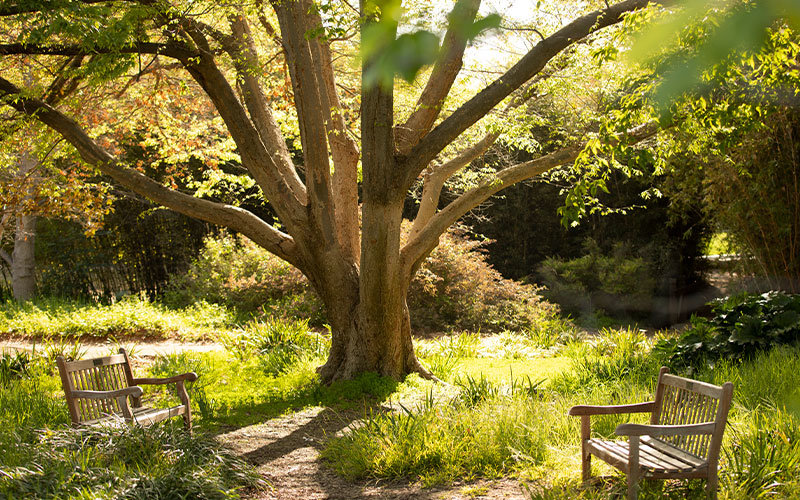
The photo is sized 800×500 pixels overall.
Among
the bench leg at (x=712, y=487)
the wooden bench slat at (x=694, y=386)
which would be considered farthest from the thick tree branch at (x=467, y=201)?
the bench leg at (x=712, y=487)

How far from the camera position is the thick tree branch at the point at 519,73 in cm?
536

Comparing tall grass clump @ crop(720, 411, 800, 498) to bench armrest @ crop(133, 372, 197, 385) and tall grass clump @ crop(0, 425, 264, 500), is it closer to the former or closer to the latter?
tall grass clump @ crop(0, 425, 264, 500)

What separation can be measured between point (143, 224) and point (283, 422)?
1000 centimetres

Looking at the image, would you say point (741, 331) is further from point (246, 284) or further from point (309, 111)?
point (246, 284)

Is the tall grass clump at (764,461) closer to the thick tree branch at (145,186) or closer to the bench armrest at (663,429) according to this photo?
the bench armrest at (663,429)

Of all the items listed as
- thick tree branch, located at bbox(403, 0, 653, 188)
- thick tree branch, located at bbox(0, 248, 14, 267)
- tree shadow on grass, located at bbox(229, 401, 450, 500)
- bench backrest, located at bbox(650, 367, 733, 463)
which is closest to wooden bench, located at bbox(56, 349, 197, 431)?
tree shadow on grass, located at bbox(229, 401, 450, 500)

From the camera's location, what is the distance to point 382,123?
18.1 ft

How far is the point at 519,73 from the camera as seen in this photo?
18.1ft

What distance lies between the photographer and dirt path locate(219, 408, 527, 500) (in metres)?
3.80

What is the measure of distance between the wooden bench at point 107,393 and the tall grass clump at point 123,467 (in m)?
0.24

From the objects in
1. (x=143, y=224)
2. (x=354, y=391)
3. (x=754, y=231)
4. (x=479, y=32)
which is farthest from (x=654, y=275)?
(x=479, y=32)

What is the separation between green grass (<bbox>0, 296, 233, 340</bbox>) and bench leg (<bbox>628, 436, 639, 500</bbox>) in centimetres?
827

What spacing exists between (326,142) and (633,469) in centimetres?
450

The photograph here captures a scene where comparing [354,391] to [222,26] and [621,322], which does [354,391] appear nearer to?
[222,26]
